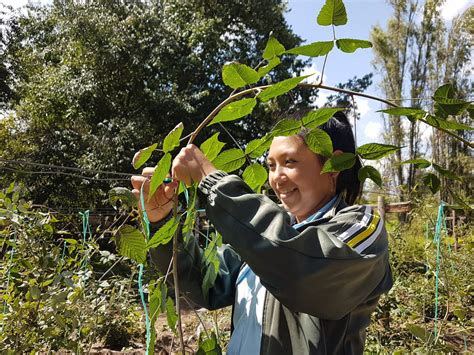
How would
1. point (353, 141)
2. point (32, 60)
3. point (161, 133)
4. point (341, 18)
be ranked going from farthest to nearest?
1. point (32, 60)
2. point (161, 133)
3. point (353, 141)
4. point (341, 18)

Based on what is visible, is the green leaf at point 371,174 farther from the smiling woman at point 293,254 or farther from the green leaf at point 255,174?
the green leaf at point 255,174

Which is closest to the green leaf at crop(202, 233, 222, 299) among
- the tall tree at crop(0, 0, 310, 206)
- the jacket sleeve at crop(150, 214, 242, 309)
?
the jacket sleeve at crop(150, 214, 242, 309)

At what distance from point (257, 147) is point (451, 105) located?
13.6 inches

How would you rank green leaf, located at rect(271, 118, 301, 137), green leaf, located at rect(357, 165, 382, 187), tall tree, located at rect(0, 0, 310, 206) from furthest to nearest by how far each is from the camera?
tall tree, located at rect(0, 0, 310, 206), green leaf, located at rect(357, 165, 382, 187), green leaf, located at rect(271, 118, 301, 137)

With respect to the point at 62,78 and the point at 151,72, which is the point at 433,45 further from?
the point at 62,78

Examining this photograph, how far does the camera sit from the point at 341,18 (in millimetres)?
662

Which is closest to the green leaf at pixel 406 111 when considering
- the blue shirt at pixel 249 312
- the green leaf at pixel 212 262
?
the blue shirt at pixel 249 312

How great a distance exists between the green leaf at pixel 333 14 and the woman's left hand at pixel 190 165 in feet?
1.03

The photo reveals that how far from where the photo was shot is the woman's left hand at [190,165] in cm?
81

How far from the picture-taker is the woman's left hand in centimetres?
81

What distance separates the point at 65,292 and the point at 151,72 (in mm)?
8767

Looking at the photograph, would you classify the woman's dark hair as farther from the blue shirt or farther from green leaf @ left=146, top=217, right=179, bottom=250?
green leaf @ left=146, top=217, right=179, bottom=250

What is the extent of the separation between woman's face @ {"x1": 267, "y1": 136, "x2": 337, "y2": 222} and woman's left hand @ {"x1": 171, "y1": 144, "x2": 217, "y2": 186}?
0.22 m

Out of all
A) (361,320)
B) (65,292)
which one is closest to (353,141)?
(361,320)
